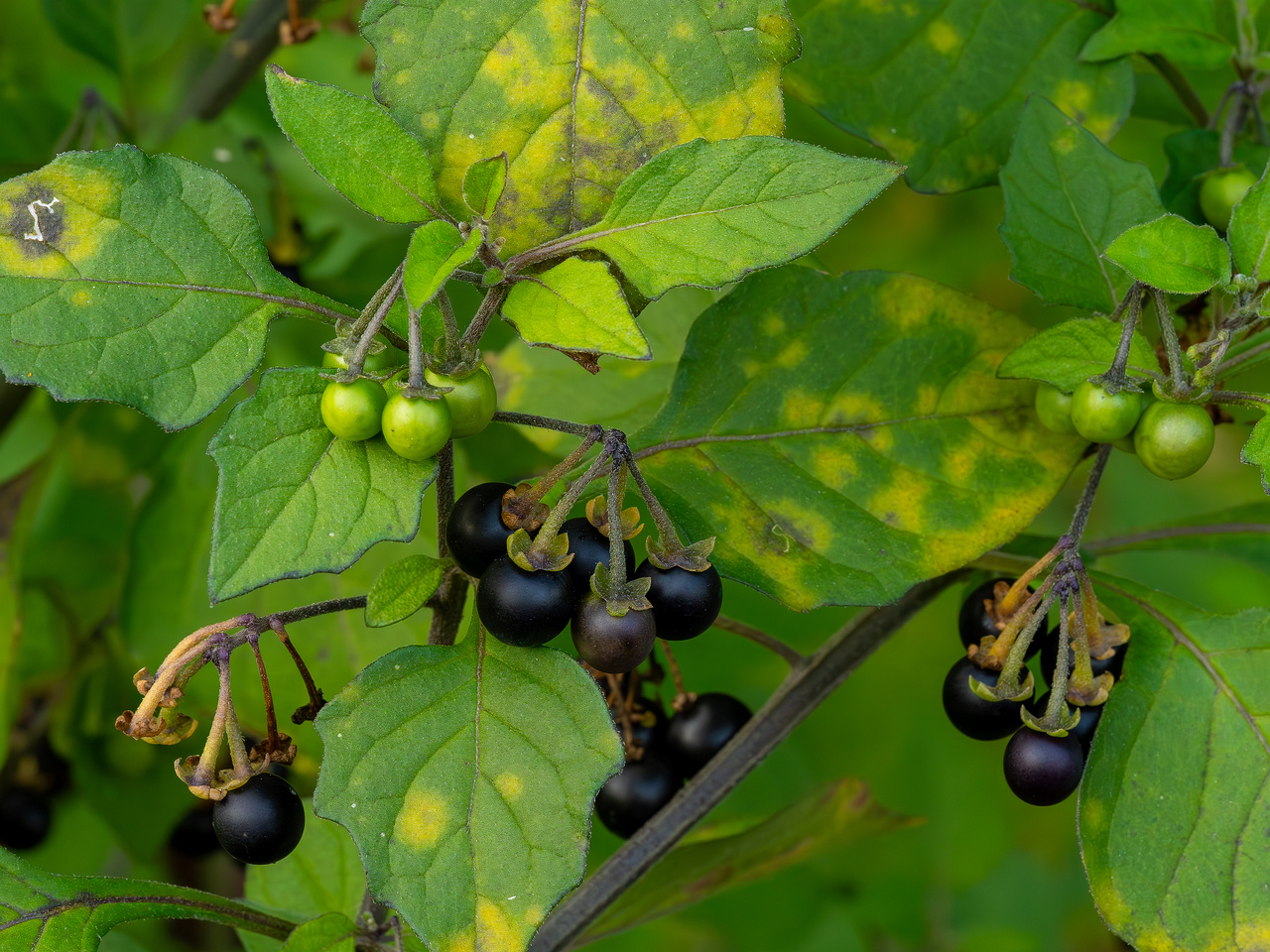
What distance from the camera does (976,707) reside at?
123cm

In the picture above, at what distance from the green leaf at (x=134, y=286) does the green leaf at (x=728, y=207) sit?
28 centimetres

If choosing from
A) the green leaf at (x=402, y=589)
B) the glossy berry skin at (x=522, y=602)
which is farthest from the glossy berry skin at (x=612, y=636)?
the green leaf at (x=402, y=589)

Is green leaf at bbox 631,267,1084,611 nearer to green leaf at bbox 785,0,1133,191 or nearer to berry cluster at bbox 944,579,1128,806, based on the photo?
berry cluster at bbox 944,579,1128,806

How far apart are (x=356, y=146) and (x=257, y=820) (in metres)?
0.59

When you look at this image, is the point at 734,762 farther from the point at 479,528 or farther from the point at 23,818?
the point at 23,818

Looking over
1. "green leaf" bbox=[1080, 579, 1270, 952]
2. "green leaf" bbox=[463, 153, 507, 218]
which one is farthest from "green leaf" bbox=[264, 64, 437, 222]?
"green leaf" bbox=[1080, 579, 1270, 952]

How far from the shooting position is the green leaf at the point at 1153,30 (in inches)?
59.9

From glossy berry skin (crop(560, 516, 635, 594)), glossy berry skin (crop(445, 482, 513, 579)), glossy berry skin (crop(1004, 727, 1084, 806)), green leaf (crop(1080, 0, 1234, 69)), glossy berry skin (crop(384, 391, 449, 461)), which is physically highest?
glossy berry skin (crop(384, 391, 449, 461))

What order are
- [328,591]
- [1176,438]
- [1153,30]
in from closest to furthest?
[1176,438], [1153,30], [328,591]

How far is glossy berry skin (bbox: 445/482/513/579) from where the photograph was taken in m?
1.03

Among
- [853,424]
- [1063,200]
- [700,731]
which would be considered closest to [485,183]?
[853,424]

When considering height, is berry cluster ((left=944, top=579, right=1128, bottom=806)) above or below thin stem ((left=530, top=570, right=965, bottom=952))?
above

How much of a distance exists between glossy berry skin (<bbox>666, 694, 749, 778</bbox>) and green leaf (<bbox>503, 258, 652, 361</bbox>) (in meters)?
0.72

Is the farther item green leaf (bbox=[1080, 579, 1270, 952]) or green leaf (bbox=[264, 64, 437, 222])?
green leaf (bbox=[1080, 579, 1270, 952])
